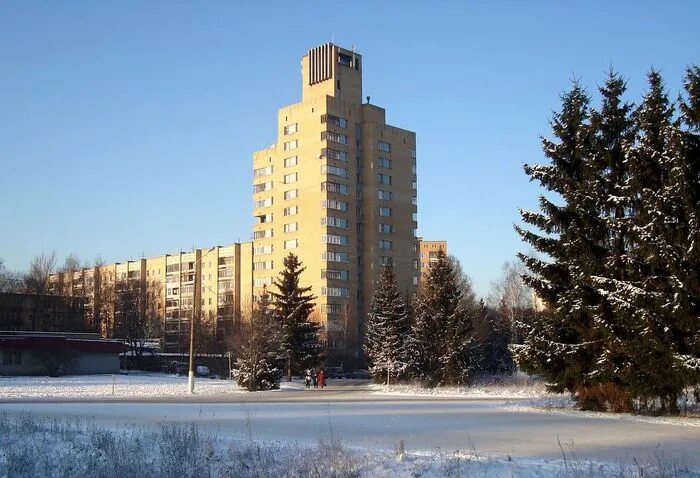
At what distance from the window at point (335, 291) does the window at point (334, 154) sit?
19877mm

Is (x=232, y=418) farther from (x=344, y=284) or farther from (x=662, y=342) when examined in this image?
(x=344, y=284)

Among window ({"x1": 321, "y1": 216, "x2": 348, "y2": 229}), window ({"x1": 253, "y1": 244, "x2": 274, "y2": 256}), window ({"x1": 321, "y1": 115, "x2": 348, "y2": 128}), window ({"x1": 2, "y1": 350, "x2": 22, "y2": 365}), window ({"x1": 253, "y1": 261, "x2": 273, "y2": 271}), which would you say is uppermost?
window ({"x1": 321, "y1": 115, "x2": 348, "y2": 128})

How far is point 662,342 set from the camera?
72.6 ft

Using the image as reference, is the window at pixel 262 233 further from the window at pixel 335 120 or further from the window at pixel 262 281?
the window at pixel 335 120

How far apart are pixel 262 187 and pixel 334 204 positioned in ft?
49.7

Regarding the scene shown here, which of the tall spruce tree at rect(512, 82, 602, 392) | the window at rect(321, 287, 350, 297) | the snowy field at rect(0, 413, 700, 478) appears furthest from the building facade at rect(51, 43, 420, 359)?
the snowy field at rect(0, 413, 700, 478)

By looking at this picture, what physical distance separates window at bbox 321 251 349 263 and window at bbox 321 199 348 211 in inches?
268

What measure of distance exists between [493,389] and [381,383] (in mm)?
15649

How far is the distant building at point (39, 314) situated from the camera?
85.6m

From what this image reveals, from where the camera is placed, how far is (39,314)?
87.9m

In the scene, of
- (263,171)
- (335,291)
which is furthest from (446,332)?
(263,171)

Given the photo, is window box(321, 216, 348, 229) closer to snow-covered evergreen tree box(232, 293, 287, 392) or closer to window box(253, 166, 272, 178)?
window box(253, 166, 272, 178)

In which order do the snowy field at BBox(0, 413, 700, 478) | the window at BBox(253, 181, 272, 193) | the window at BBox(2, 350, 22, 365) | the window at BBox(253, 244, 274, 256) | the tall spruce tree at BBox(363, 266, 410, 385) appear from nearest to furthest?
the snowy field at BBox(0, 413, 700, 478) < the tall spruce tree at BBox(363, 266, 410, 385) < the window at BBox(2, 350, 22, 365) < the window at BBox(253, 244, 274, 256) < the window at BBox(253, 181, 272, 193)

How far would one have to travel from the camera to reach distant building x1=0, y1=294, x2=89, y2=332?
85.6 metres
